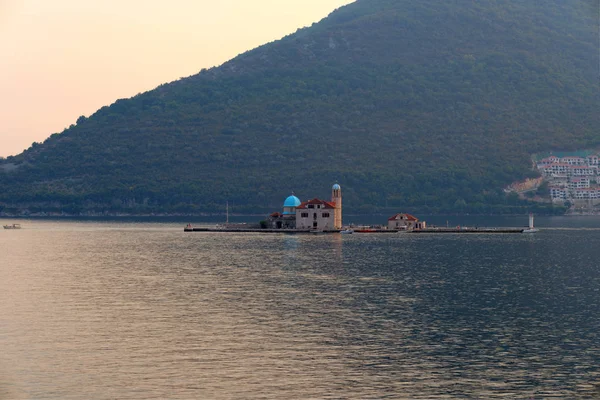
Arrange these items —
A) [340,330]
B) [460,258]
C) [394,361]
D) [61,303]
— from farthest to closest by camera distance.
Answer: [460,258], [61,303], [340,330], [394,361]

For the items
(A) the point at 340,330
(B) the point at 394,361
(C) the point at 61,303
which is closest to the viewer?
(B) the point at 394,361

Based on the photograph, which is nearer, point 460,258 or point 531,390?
point 531,390

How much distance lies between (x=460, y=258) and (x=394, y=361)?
7612cm

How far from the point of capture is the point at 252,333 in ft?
199

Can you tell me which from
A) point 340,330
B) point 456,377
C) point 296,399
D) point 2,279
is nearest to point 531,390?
point 456,377

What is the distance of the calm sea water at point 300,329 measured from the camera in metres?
47.1

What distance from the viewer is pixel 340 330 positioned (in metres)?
61.8

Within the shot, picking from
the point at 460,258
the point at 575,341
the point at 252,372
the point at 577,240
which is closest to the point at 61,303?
the point at 252,372

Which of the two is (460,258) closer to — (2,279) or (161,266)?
(161,266)

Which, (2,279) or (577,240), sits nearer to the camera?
(2,279)

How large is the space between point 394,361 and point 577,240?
128867 millimetres

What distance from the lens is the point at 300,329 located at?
204ft

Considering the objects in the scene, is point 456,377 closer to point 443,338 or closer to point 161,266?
point 443,338

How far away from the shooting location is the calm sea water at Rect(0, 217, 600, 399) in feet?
155
